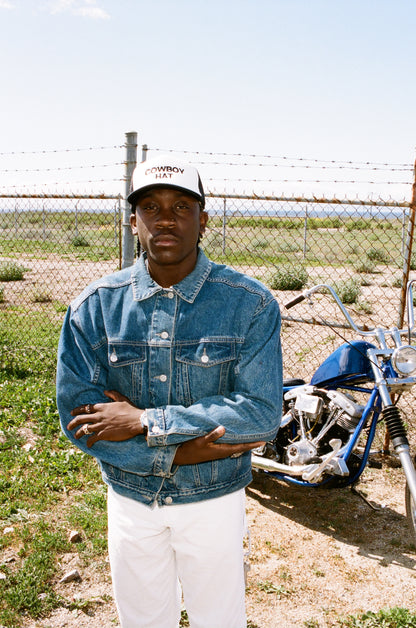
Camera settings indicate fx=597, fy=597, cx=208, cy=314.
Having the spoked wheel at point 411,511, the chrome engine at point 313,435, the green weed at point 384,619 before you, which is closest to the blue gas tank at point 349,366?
the chrome engine at point 313,435

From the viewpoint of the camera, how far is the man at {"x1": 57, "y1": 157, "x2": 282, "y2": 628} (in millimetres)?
1848

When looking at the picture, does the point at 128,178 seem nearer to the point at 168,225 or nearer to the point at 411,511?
the point at 168,225

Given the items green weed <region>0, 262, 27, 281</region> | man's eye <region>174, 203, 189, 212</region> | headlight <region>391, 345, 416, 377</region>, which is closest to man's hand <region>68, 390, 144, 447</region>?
man's eye <region>174, 203, 189, 212</region>

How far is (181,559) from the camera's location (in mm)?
1932

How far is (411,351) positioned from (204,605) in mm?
2064

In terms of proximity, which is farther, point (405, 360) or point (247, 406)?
point (405, 360)

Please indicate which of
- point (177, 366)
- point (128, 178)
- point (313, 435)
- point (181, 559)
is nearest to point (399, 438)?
point (313, 435)

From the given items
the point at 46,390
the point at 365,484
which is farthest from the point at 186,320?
the point at 46,390

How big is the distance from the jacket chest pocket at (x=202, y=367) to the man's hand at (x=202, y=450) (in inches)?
5.8

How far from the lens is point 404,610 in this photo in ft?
9.94

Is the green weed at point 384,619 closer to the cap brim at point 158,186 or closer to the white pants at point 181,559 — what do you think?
the white pants at point 181,559

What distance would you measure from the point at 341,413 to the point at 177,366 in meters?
2.26

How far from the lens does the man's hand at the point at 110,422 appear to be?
72.2 inches

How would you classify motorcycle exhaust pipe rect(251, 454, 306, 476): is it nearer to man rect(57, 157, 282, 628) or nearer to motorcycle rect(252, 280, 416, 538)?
motorcycle rect(252, 280, 416, 538)
